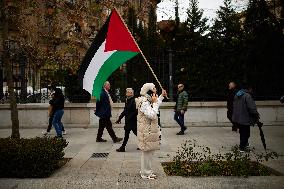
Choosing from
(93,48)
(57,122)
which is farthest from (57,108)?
(93,48)

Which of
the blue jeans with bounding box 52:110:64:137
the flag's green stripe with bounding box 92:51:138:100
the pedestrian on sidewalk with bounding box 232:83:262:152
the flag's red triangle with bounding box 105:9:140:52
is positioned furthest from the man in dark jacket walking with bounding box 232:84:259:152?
the blue jeans with bounding box 52:110:64:137

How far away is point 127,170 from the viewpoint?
7.95 meters

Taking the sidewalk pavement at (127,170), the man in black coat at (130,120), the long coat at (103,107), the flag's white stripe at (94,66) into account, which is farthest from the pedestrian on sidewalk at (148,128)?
the long coat at (103,107)

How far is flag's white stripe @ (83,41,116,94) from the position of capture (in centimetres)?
841

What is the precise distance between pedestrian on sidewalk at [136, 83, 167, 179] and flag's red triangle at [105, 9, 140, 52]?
111 centimetres

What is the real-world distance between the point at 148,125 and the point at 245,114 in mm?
3732

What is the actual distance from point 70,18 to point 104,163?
648 cm

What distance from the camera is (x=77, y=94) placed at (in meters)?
16.7

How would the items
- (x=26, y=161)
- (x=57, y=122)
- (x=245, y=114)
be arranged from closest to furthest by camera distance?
(x=26, y=161) < (x=245, y=114) < (x=57, y=122)

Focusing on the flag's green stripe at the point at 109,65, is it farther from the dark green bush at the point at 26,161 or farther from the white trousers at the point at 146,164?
the white trousers at the point at 146,164

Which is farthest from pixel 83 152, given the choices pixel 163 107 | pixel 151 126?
pixel 163 107

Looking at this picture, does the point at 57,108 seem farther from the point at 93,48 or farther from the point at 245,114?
the point at 245,114

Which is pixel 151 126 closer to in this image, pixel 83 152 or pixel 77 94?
pixel 83 152

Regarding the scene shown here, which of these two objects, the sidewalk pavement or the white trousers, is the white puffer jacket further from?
the sidewalk pavement
